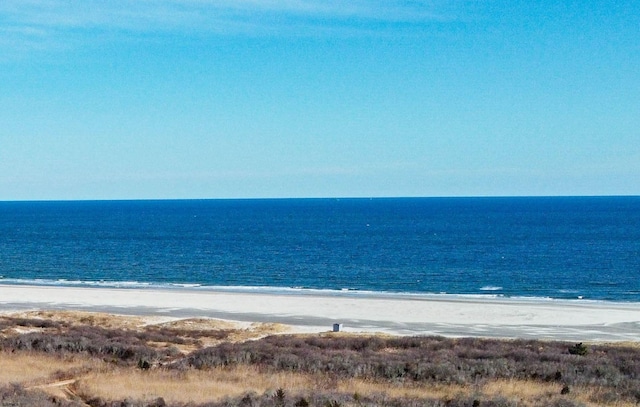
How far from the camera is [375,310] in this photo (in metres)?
50.2

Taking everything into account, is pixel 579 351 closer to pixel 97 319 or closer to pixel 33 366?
pixel 33 366

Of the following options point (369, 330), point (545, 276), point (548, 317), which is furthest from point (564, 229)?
point (369, 330)

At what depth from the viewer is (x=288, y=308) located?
169 ft

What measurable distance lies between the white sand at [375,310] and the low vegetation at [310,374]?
11936 mm

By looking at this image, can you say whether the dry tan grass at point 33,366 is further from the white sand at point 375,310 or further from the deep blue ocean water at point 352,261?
the deep blue ocean water at point 352,261

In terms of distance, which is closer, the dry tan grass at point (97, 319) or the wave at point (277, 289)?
the dry tan grass at point (97, 319)

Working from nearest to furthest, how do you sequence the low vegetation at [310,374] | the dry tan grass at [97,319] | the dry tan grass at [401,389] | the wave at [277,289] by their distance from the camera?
the low vegetation at [310,374], the dry tan grass at [401,389], the dry tan grass at [97,319], the wave at [277,289]

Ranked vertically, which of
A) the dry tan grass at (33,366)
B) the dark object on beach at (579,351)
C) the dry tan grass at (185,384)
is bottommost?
the dark object on beach at (579,351)

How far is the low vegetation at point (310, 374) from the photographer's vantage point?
17062 mm

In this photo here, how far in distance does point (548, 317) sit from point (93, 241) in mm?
100317

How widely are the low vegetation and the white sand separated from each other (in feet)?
39.2

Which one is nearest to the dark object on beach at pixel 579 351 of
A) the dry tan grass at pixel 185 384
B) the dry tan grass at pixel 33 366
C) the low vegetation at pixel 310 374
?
the low vegetation at pixel 310 374

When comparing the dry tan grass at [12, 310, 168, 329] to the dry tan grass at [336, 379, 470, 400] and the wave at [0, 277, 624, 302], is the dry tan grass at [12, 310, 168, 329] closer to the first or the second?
the wave at [0, 277, 624, 302]

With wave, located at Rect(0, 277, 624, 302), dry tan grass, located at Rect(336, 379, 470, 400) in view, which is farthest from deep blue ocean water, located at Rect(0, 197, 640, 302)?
dry tan grass, located at Rect(336, 379, 470, 400)
